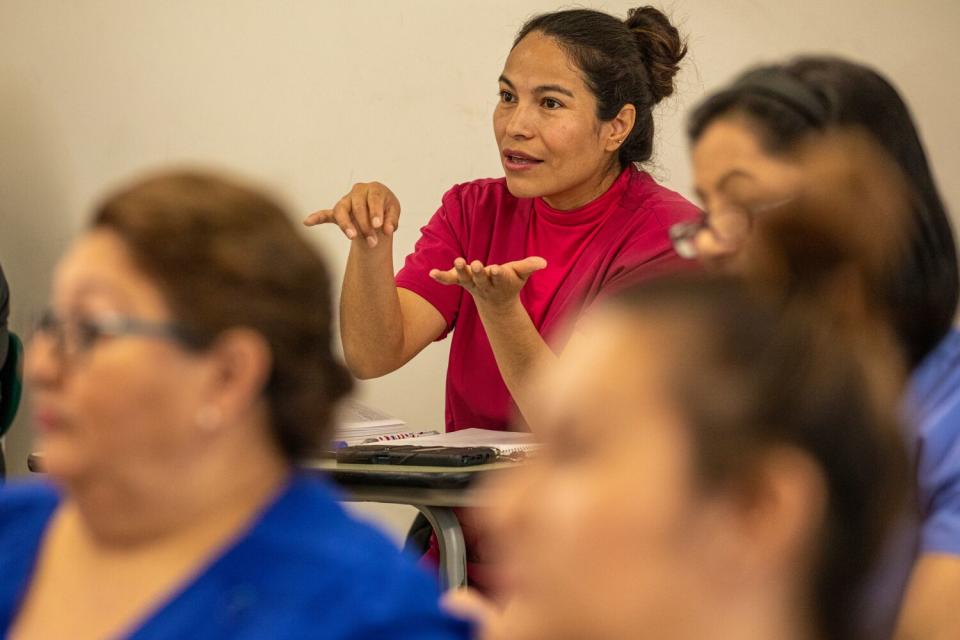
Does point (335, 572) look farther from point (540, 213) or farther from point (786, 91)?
point (540, 213)

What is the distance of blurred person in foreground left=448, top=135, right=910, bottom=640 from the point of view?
0.55 meters

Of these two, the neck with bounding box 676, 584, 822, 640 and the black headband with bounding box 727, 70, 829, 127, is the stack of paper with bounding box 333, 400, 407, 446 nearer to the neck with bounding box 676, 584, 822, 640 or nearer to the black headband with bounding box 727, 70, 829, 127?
the black headband with bounding box 727, 70, 829, 127

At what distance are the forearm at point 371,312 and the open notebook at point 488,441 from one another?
248mm

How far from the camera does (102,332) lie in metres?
0.75

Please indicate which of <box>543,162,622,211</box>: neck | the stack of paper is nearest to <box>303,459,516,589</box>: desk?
the stack of paper

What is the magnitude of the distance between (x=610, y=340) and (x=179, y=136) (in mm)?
3027

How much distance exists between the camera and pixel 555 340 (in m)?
2.08

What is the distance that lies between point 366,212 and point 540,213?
1.12ft

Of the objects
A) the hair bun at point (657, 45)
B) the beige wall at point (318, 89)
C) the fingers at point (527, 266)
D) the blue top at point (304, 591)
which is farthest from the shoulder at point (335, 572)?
the beige wall at point (318, 89)

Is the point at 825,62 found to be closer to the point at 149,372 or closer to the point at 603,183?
the point at 149,372

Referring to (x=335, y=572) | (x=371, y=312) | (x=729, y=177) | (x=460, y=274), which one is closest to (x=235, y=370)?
(x=335, y=572)

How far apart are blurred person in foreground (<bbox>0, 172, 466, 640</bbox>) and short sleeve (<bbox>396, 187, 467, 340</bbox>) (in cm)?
150

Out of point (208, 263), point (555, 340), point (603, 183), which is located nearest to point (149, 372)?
point (208, 263)

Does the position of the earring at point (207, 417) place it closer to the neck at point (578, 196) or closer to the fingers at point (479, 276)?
the fingers at point (479, 276)
